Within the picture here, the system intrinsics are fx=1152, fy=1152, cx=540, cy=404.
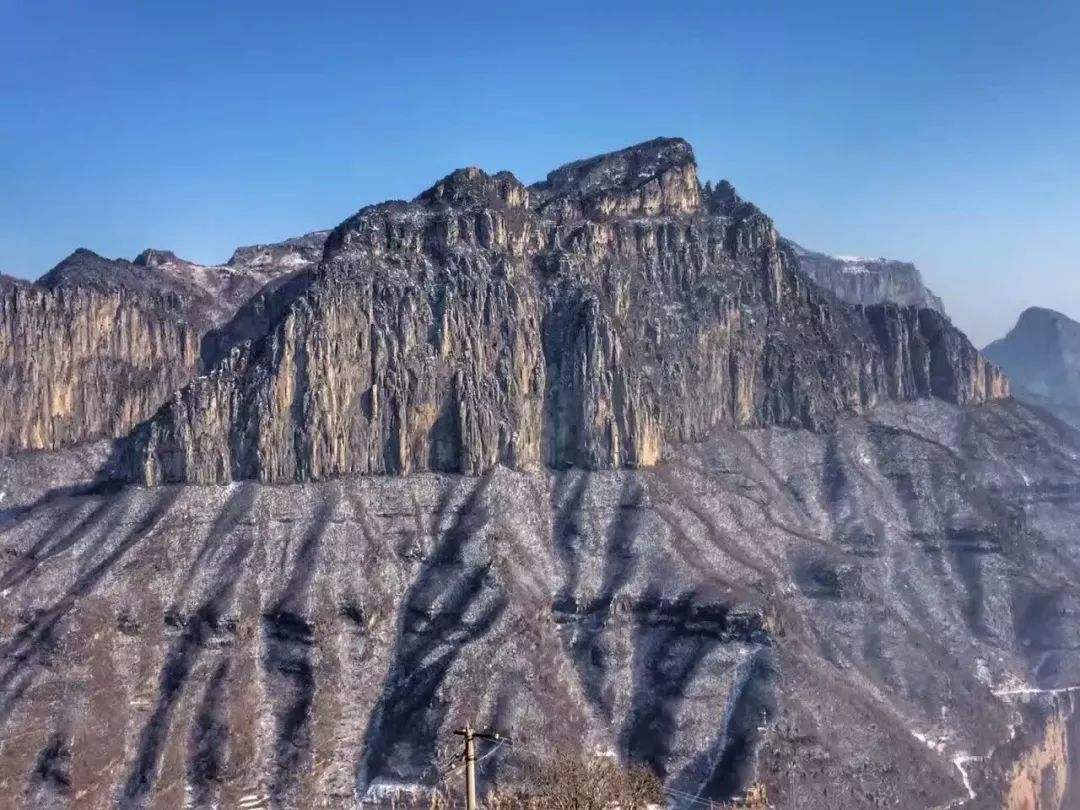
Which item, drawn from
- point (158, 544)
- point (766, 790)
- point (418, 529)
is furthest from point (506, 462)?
point (766, 790)

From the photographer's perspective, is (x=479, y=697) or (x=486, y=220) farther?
(x=486, y=220)

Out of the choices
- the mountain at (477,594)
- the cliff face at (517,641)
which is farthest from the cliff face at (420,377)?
the cliff face at (517,641)

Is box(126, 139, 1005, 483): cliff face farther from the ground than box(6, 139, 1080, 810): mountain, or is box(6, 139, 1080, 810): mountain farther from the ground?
box(126, 139, 1005, 483): cliff face

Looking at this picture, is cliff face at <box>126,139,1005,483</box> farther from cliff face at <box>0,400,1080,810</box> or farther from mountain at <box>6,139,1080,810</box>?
cliff face at <box>0,400,1080,810</box>

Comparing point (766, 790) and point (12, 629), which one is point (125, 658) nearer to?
point (12, 629)

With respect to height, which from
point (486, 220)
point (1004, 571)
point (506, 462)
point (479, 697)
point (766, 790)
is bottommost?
point (766, 790)

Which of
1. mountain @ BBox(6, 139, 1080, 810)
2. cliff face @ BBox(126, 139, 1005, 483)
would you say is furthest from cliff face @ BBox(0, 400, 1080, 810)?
cliff face @ BBox(126, 139, 1005, 483)

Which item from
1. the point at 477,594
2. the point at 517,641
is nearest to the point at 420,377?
the point at 477,594

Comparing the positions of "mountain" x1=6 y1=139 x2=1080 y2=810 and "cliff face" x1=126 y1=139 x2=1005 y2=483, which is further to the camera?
"cliff face" x1=126 y1=139 x2=1005 y2=483
